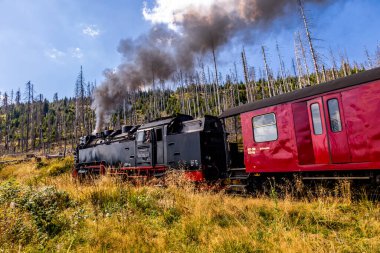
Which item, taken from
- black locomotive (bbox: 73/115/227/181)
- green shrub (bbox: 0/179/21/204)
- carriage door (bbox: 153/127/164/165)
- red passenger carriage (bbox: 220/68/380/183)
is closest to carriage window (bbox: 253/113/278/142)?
red passenger carriage (bbox: 220/68/380/183)

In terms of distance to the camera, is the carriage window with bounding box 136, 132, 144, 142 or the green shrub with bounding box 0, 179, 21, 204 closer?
the green shrub with bounding box 0, 179, 21, 204

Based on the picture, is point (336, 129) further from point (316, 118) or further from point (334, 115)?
point (316, 118)

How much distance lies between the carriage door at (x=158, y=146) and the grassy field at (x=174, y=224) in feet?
13.8

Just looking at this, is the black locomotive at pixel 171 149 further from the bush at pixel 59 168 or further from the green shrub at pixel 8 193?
the bush at pixel 59 168

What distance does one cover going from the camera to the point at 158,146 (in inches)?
441

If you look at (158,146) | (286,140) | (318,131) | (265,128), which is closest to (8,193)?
(158,146)

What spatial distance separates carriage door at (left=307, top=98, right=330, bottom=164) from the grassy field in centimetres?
96

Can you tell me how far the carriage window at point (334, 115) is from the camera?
631 centimetres

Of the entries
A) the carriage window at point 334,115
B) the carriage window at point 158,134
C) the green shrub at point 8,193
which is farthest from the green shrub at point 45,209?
the carriage window at point 334,115

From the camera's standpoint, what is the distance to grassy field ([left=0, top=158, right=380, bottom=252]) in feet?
12.5

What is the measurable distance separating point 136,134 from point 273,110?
7.07 metres

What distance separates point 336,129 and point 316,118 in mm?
601

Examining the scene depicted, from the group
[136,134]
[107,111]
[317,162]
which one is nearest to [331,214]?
[317,162]

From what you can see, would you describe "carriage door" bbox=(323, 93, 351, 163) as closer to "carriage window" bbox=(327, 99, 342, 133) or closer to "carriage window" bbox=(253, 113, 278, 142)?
"carriage window" bbox=(327, 99, 342, 133)
